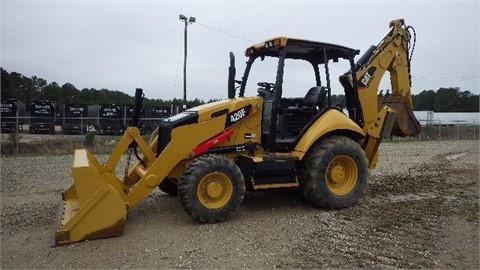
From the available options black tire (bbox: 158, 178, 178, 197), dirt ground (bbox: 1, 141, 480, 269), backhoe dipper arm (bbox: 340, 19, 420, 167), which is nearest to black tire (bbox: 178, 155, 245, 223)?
dirt ground (bbox: 1, 141, 480, 269)

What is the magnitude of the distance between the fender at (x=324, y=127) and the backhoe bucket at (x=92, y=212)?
2.89 meters

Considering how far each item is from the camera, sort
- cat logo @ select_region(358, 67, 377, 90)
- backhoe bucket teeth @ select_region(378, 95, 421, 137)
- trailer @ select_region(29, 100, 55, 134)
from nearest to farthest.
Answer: cat logo @ select_region(358, 67, 377, 90)
backhoe bucket teeth @ select_region(378, 95, 421, 137)
trailer @ select_region(29, 100, 55, 134)

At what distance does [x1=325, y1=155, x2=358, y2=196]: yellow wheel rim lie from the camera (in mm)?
7133

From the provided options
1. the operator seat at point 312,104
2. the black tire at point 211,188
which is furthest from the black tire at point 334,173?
the black tire at point 211,188

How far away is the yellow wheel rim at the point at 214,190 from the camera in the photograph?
6.00m

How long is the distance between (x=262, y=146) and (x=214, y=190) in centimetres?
138

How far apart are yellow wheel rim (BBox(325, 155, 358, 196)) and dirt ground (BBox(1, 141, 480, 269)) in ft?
1.21

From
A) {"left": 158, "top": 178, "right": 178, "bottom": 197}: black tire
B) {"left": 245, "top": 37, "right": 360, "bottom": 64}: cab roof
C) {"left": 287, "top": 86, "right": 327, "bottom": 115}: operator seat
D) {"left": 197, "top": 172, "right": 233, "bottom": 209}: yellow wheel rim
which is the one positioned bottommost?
{"left": 158, "top": 178, "right": 178, "bottom": 197}: black tire

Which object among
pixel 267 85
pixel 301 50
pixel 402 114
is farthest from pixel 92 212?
pixel 402 114

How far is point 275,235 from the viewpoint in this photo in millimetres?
5660

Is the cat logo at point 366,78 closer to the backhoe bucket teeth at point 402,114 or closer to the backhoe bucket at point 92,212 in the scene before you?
the backhoe bucket teeth at point 402,114

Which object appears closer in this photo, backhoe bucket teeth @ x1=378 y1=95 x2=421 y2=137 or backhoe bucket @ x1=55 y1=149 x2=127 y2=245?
backhoe bucket @ x1=55 y1=149 x2=127 y2=245

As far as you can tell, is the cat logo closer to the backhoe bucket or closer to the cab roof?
the cab roof

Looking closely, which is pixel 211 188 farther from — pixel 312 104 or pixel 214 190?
pixel 312 104
